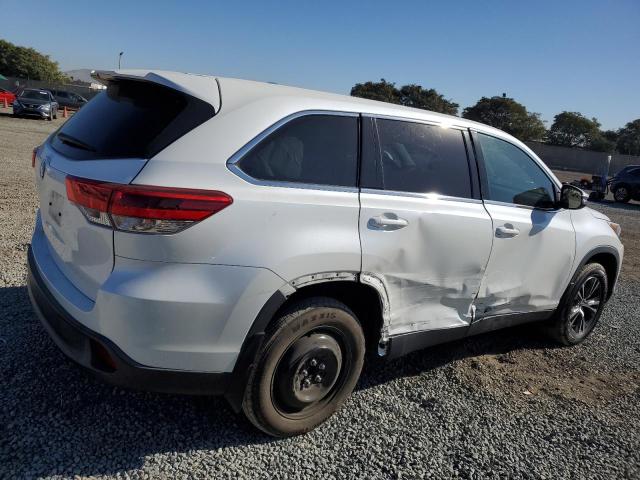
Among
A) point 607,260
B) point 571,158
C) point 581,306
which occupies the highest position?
point 571,158

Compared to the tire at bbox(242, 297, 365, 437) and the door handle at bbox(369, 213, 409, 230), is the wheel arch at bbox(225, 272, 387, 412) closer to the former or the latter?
the tire at bbox(242, 297, 365, 437)

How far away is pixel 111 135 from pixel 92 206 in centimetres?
45

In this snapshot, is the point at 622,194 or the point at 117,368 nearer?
the point at 117,368

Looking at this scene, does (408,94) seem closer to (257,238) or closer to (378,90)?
(378,90)

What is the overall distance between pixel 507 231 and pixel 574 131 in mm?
92297

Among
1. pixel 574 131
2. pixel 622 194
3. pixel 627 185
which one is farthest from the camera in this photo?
pixel 574 131

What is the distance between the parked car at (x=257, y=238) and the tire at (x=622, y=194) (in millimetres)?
21423

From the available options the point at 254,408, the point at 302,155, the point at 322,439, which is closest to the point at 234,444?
the point at 254,408

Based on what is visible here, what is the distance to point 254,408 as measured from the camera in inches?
103

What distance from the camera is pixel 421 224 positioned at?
9.82ft

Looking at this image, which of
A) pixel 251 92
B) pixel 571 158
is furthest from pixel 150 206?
pixel 571 158

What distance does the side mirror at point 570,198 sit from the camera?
409 centimetres

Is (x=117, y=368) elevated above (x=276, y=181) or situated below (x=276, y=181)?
below

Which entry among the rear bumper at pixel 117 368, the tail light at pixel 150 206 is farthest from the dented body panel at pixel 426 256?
the rear bumper at pixel 117 368
